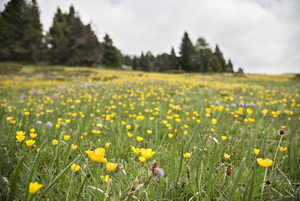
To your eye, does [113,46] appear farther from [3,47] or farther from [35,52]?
[3,47]

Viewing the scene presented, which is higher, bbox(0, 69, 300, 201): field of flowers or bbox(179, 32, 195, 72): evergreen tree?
bbox(179, 32, 195, 72): evergreen tree

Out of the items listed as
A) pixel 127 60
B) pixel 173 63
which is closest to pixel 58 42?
pixel 173 63

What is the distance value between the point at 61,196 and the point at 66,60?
37628 mm

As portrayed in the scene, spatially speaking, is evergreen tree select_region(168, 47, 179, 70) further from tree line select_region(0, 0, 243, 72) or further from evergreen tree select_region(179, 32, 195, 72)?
evergreen tree select_region(179, 32, 195, 72)

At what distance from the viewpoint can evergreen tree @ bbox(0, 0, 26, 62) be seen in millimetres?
24344

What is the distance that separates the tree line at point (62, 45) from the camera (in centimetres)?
2512

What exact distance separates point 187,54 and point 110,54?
67.6 ft

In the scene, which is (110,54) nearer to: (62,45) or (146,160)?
(62,45)

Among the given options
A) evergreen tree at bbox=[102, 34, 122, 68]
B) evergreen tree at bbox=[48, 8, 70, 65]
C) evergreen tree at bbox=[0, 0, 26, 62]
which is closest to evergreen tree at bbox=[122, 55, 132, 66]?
evergreen tree at bbox=[102, 34, 122, 68]

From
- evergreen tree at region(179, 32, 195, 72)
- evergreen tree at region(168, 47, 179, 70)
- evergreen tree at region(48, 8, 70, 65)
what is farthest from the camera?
evergreen tree at region(168, 47, 179, 70)

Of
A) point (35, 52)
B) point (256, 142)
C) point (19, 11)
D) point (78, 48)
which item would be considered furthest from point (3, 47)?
point (256, 142)

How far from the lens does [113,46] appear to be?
3472 centimetres

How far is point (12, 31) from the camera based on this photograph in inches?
981

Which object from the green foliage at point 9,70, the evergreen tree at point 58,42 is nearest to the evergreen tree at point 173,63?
the evergreen tree at point 58,42
